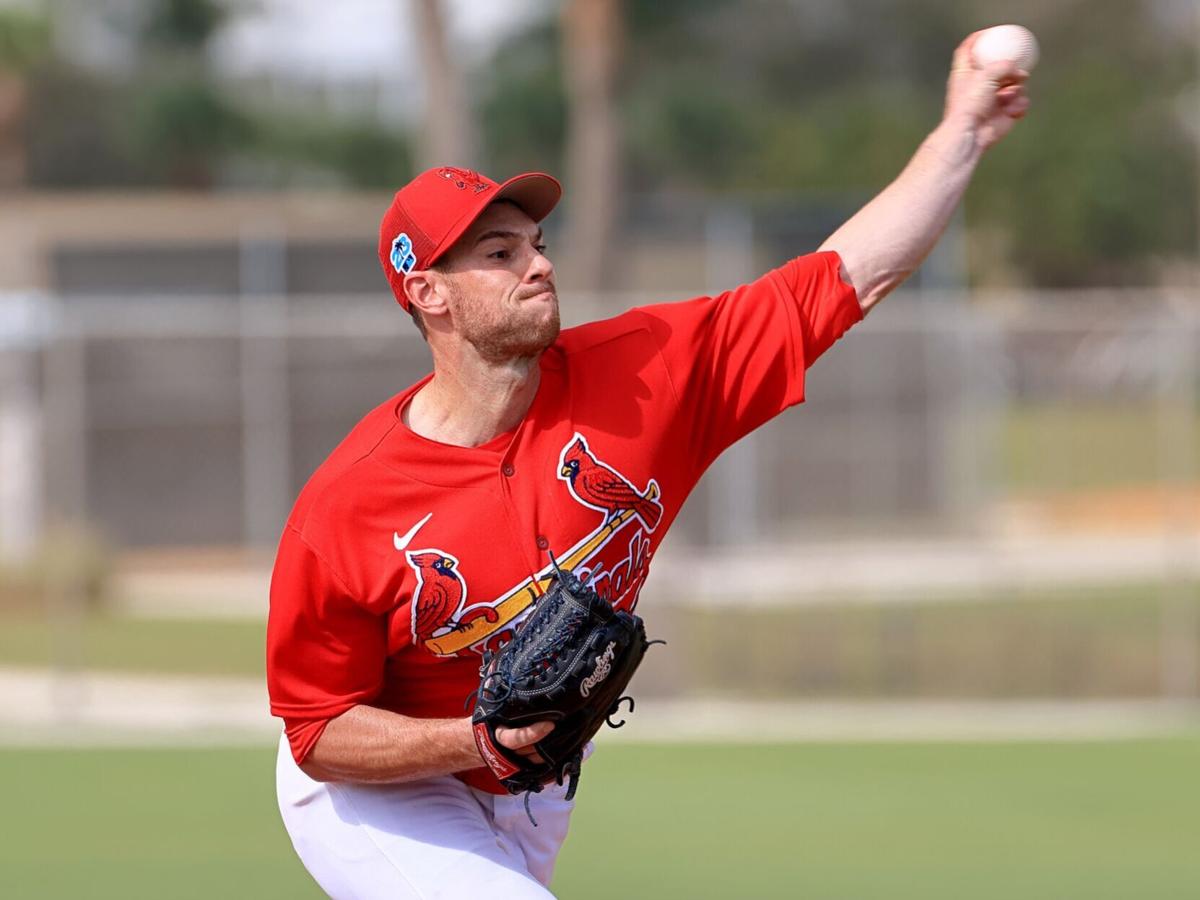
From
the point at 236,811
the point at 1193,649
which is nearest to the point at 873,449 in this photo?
the point at 1193,649

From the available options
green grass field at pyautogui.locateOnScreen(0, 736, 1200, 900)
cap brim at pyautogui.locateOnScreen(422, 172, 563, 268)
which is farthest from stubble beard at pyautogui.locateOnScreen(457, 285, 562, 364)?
green grass field at pyautogui.locateOnScreen(0, 736, 1200, 900)

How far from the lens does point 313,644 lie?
4.30 m

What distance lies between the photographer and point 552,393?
4508mm

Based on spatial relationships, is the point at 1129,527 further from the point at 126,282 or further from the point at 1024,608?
the point at 126,282

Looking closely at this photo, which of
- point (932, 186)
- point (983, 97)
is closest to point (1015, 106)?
point (983, 97)

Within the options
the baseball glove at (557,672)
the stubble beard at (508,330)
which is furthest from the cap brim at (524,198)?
the baseball glove at (557,672)

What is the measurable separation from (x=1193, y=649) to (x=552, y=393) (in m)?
9.56

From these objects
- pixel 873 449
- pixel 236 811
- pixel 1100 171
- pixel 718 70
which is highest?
pixel 718 70

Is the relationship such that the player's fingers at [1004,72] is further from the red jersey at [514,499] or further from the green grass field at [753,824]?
the green grass field at [753,824]

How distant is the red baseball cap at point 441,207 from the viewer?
4.34 m

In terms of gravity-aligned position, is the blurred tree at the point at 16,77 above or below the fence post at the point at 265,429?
above

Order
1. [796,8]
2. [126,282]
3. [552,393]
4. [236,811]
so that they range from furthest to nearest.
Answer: [796,8] → [126,282] → [236,811] → [552,393]

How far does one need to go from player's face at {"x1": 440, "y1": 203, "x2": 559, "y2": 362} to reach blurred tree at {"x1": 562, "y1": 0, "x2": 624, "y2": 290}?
1462 centimetres

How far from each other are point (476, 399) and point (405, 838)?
1.03 m
